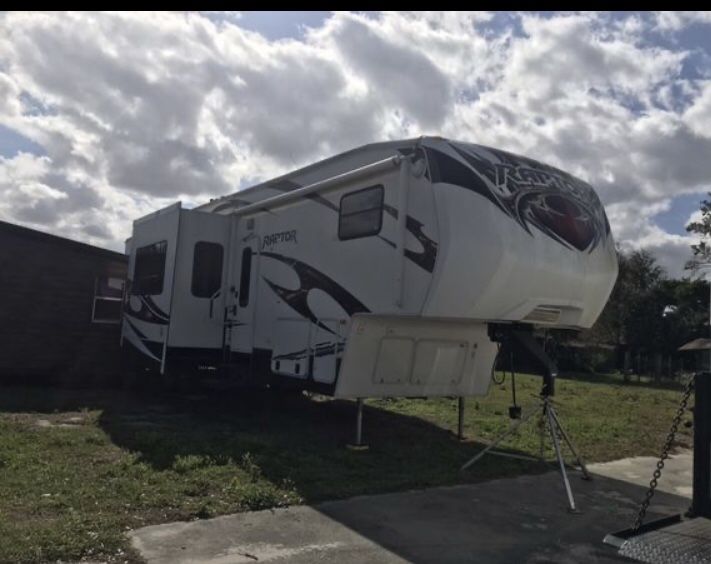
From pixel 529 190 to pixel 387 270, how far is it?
1748 millimetres

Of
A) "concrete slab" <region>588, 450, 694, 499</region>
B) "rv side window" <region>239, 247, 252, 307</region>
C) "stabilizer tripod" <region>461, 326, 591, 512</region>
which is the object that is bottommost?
"concrete slab" <region>588, 450, 694, 499</region>

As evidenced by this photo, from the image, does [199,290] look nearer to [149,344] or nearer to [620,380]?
[149,344]

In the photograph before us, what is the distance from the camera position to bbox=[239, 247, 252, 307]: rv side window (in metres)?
10.2

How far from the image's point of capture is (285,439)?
861cm

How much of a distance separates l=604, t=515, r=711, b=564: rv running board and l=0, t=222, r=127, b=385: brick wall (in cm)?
1253

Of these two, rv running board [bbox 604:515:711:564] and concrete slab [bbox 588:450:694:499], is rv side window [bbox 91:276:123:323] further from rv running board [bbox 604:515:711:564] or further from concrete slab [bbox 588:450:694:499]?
rv running board [bbox 604:515:711:564]

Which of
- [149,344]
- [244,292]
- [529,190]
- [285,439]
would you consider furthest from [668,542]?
[149,344]

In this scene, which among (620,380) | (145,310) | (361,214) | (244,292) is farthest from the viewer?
(620,380)

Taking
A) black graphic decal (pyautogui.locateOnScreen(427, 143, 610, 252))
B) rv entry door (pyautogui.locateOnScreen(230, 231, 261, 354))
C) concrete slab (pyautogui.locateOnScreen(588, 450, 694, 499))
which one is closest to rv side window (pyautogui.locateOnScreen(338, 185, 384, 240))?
black graphic decal (pyautogui.locateOnScreen(427, 143, 610, 252))

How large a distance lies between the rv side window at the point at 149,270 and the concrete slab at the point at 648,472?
713cm

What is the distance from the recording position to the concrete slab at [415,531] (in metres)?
4.69

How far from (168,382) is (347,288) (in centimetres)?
550

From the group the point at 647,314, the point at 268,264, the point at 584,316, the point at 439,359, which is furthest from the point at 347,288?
the point at 647,314

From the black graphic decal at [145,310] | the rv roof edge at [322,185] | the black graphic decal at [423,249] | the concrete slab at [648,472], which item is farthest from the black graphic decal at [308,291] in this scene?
the concrete slab at [648,472]
